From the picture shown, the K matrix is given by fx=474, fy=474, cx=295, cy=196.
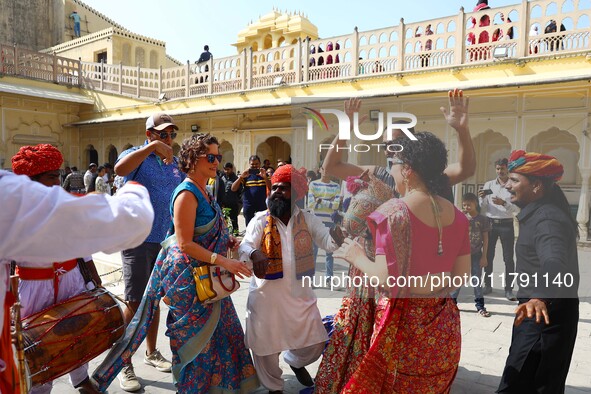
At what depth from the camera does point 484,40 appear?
9.56 m

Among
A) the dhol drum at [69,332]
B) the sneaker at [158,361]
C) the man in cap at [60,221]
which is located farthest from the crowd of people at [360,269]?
the man in cap at [60,221]

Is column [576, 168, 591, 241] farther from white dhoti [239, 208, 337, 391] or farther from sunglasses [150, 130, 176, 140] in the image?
sunglasses [150, 130, 176, 140]

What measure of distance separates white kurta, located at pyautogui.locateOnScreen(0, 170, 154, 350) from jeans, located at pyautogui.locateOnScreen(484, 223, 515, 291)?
5.74 feet

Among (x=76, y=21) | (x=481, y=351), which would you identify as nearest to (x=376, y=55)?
(x=481, y=351)

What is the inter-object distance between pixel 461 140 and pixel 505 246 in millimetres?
604

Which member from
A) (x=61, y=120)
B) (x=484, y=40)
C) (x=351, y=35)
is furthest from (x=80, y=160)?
(x=484, y=40)

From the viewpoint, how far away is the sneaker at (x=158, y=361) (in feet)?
10.5

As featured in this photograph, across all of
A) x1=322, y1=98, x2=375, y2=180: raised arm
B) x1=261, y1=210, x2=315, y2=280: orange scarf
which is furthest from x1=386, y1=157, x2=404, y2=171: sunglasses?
x1=261, y1=210, x2=315, y2=280: orange scarf

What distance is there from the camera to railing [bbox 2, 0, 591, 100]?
8.91m

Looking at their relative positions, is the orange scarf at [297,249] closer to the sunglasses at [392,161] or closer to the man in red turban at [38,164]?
the sunglasses at [392,161]

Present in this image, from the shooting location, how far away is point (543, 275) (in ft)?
7.79

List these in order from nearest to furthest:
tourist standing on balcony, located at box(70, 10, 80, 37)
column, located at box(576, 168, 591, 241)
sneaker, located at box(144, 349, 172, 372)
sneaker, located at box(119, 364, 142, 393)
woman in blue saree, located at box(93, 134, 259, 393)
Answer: column, located at box(576, 168, 591, 241) → woman in blue saree, located at box(93, 134, 259, 393) → sneaker, located at box(119, 364, 142, 393) → sneaker, located at box(144, 349, 172, 372) → tourist standing on balcony, located at box(70, 10, 80, 37)

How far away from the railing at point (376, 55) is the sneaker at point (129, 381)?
877 cm

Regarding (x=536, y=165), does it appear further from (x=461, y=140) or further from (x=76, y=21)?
(x=76, y=21)
